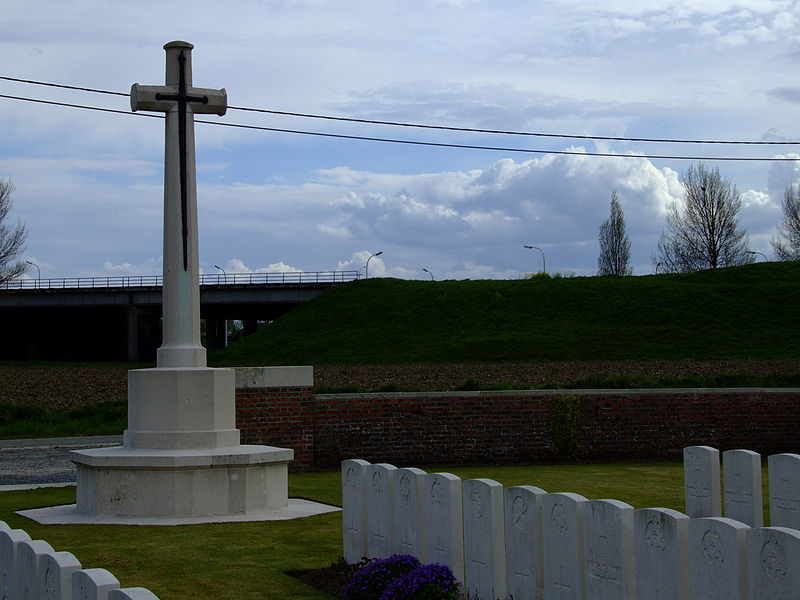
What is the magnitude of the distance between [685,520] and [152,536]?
6.04 metres

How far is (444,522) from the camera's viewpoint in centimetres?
685

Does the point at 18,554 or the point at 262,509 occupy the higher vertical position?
the point at 18,554

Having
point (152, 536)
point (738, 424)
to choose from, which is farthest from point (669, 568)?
point (738, 424)

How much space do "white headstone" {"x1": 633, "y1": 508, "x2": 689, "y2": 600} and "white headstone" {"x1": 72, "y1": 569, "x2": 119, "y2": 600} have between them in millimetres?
2659

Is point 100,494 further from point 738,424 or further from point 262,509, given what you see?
point 738,424

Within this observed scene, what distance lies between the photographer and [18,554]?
4984mm

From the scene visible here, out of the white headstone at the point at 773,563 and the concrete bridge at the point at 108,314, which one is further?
the concrete bridge at the point at 108,314

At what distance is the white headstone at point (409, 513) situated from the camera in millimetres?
7148

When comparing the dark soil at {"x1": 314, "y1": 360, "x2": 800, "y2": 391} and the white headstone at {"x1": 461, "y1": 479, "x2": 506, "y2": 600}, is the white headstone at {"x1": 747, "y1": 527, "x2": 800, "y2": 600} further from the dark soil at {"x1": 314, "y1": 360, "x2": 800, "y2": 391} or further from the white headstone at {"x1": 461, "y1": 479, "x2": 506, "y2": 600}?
the dark soil at {"x1": 314, "y1": 360, "x2": 800, "y2": 391}

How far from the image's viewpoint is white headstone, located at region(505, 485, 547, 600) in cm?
600

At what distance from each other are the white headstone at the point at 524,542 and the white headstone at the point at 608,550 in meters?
0.46

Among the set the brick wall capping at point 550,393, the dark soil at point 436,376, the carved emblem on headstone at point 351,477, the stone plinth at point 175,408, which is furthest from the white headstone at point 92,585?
the dark soil at point 436,376

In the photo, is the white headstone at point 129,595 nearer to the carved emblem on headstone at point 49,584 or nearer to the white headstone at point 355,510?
the carved emblem on headstone at point 49,584

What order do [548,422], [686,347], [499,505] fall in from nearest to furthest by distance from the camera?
[499,505]
[548,422]
[686,347]
